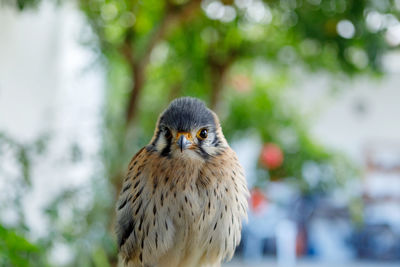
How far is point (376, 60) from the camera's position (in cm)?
159

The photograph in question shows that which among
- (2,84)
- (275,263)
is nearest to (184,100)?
(2,84)

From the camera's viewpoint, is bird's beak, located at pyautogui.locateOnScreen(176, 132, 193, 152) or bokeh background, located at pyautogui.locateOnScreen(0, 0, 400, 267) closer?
bird's beak, located at pyautogui.locateOnScreen(176, 132, 193, 152)

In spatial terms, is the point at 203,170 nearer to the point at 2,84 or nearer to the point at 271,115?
the point at 2,84

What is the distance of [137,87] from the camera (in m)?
2.03

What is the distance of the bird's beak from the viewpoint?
30.8 inches

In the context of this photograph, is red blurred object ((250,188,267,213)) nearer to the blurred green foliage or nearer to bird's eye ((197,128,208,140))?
the blurred green foliage

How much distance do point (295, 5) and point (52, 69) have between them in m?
1.68

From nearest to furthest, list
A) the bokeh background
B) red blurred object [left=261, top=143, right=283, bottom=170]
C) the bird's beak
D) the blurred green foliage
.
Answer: the bird's beak < the blurred green foliage < the bokeh background < red blurred object [left=261, top=143, right=283, bottom=170]

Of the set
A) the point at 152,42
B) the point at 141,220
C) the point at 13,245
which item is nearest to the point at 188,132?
the point at 141,220

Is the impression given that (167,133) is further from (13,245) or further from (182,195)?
(13,245)

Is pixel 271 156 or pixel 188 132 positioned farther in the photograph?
pixel 271 156

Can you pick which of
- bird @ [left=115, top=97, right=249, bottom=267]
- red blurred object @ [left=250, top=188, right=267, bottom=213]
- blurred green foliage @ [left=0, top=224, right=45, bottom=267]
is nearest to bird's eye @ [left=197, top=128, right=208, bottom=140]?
bird @ [left=115, top=97, right=249, bottom=267]

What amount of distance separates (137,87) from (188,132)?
1263 millimetres

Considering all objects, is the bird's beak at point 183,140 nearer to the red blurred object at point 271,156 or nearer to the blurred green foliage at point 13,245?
the blurred green foliage at point 13,245
